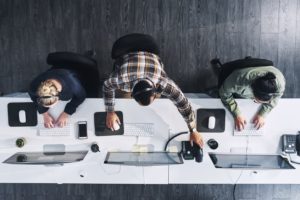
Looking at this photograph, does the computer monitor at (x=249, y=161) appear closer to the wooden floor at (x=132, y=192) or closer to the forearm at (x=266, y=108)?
the forearm at (x=266, y=108)

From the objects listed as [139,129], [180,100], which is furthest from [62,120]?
[180,100]

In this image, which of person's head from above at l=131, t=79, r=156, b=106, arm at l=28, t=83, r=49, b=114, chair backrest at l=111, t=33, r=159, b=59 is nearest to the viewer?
person's head from above at l=131, t=79, r=156, b=106

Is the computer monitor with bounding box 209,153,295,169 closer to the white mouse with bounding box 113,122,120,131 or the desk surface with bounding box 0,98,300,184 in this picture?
the desk surface with bounding box 0,98,300,184

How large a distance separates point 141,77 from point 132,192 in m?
1.59

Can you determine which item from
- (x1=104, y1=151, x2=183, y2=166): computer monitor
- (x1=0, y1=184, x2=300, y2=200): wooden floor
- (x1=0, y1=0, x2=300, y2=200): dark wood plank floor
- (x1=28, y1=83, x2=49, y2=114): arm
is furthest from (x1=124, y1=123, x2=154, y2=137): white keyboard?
(x1=0, y1=184, x2=300, y2=200): wooden floor

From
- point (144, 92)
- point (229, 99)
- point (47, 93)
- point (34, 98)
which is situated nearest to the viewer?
point (144, 92)

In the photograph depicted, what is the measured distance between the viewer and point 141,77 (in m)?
2.00

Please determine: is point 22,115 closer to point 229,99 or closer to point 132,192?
point 132,192

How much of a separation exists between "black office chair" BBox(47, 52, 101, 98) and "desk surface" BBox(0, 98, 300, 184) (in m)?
0.15

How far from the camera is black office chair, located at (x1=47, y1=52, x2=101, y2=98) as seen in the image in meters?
2.18

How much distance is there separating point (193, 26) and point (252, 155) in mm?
1386

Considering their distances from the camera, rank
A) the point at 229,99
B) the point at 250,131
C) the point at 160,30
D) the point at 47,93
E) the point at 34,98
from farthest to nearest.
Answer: the point at 160,30, the point at 250,131, the point at 229,99, the point at 34,98, the point at 47,93

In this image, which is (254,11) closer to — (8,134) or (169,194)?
(169,194)

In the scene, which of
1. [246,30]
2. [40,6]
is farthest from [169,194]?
[40,6]
